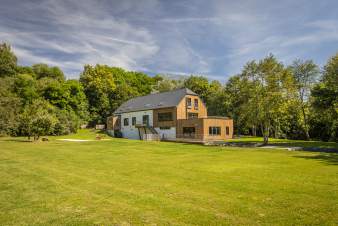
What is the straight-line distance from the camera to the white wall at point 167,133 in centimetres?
4105

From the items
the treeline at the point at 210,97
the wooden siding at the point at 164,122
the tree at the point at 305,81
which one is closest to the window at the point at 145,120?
the wooden siding at the point at 164,122

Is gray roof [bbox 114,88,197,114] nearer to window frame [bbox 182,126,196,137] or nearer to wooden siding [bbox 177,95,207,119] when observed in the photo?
wooden siding [bbox 177,95,207,119]

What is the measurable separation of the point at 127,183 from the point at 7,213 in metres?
4.06

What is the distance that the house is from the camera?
125ft

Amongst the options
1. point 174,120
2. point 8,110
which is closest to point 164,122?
point 174,120

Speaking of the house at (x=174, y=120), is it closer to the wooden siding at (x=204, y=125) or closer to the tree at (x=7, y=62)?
the wooden siding at (x=204, y=125)

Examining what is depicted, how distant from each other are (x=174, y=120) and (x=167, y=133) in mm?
2899

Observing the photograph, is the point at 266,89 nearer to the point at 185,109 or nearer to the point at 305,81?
the point at 185,109

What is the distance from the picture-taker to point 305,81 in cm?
4638

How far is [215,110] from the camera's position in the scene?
187 feet

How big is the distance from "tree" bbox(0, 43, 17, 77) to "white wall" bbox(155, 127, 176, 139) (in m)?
43.9

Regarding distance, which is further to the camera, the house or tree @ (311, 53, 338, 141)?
the house

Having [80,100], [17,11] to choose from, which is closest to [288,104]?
[17,11]

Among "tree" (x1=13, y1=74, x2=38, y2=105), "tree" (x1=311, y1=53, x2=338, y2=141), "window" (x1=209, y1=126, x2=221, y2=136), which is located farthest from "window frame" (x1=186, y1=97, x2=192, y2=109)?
"tree" (x1=13, y1=74, x2=38, y2=105)
